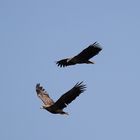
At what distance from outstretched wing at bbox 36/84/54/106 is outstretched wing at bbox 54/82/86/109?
1714 millimetres

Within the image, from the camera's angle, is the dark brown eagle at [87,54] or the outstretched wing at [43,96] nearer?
the dark brown eagle at [87,54]

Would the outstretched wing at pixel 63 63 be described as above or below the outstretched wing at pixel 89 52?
above

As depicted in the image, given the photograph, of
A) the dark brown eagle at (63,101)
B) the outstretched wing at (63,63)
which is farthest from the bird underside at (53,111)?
the outstretched wing at (63,63)

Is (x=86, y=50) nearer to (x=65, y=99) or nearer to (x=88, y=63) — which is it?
(x=88, y=63)

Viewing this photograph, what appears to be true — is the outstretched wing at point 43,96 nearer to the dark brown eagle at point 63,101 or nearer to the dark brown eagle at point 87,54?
the dark brown eagle at point 63,101

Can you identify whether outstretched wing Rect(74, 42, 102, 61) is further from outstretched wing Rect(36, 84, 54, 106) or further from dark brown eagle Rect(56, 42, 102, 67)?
outstretched wing Rect(36, 84, 54, 106)

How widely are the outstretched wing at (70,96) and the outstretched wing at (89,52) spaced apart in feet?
5.05

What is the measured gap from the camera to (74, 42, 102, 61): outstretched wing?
3025 cm

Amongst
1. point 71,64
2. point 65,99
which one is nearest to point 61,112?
point 65,99

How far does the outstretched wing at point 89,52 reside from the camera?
30.3 m

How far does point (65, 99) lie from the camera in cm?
3012

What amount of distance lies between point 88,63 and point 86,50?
64cm

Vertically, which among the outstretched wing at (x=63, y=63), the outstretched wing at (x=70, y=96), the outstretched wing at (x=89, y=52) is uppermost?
the outstretched wing at (x=63, y=63)

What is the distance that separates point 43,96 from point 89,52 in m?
4.60
